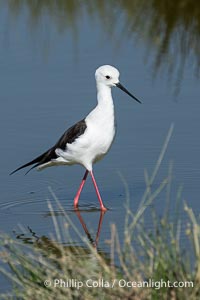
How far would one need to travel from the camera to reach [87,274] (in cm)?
480

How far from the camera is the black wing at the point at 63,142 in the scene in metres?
7.82

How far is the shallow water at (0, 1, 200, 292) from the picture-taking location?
7.89 meters

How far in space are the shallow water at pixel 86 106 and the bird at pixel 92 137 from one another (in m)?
0.22

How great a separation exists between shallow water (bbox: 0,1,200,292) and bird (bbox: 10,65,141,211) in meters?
0.22

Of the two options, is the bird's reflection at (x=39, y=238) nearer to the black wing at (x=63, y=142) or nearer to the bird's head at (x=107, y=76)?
the black wing at (x=63, y=142)

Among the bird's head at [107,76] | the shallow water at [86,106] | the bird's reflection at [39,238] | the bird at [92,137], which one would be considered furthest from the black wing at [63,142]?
the bird's reflection at [39,238]

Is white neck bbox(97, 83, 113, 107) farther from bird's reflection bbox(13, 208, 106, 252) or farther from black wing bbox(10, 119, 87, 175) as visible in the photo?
bird's reflection bbox(13, 208, 106, 252)

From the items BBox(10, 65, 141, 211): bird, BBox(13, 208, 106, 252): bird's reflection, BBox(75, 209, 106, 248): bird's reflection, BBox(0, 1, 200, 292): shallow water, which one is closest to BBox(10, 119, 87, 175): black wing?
BBox(10, 65, 141, 211): bird

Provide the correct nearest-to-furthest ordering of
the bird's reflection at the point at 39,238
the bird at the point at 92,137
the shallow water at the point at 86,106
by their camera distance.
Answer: the bird's reflection at the point at 39,238
the bird at the point at 92,137
the shallow water at the point at 86,106

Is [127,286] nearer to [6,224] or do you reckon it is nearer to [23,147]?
[6,224]

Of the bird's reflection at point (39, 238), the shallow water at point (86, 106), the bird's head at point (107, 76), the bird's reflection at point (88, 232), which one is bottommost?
the bird's reflection at point (88, 232)

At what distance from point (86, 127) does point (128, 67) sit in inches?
119

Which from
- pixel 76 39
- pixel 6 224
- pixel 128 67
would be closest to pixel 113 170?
pixel 6 224

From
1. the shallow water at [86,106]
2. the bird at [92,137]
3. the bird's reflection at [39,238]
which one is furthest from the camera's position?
the shallow water at [86,106]
